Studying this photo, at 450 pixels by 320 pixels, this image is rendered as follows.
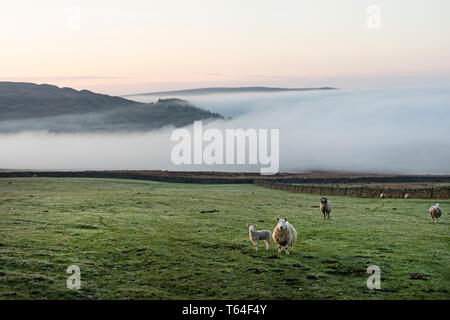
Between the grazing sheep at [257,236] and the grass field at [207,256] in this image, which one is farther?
the grazing sheep at [257,236]

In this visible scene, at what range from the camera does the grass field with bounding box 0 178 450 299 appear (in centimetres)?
Result: 1872

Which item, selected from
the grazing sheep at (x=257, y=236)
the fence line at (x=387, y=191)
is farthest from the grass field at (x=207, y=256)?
the fence line at (x=387, y=191)

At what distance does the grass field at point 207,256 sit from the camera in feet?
61.4

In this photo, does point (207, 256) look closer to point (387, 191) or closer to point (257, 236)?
point (257, 236)

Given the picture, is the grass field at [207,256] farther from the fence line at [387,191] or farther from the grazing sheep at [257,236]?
the fence line at [387,191]

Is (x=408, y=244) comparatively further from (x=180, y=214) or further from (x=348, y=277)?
(x=180, y=214)

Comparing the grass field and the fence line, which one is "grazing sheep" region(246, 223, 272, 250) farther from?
the fence line

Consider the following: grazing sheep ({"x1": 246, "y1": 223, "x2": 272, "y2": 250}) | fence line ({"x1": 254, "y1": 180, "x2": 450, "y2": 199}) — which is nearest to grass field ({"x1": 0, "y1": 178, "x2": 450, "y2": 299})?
grazing sheep ({"x1": 246, "y1": 223, "x2": 272, "y2": 250})

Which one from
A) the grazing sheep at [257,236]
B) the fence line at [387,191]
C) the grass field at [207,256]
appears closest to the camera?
the grass field at [207,256]

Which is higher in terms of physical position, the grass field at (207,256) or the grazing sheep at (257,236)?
the grazing sheep at (257,236)

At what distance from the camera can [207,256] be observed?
24.2 metres

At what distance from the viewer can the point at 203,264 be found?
22.6 metres

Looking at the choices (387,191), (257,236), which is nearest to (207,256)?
(257,236)
